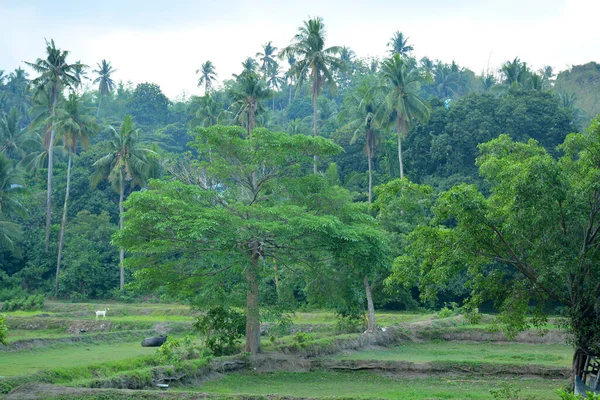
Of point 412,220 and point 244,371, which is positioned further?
point 412,220

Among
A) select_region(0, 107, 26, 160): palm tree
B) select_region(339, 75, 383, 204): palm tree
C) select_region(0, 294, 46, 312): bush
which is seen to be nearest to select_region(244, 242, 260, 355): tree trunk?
select_region(0, 294, 46, 312): bush

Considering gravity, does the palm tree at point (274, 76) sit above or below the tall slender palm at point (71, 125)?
above

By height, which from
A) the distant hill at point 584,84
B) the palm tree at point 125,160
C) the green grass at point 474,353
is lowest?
the green grass at point 474,353

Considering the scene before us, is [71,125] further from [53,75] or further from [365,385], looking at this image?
[365,385]

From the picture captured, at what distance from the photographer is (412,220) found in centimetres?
4381

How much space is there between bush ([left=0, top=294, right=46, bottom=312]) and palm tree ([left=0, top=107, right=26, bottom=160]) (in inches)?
953

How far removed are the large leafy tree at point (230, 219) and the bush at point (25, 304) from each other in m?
26.1

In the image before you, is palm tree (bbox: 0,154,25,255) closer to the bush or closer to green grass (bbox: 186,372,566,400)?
the bush

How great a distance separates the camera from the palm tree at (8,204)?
51219 mm

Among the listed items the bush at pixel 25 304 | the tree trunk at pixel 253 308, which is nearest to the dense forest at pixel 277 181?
the tree trunk at pixel 253 308

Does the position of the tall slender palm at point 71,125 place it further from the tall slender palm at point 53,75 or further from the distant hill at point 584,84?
the distant hill at point 584,84

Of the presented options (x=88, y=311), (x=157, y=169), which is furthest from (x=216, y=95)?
(x=88, y=311)

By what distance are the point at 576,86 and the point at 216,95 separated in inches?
1687

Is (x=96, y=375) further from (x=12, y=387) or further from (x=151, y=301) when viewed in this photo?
(x=151, y=301)
